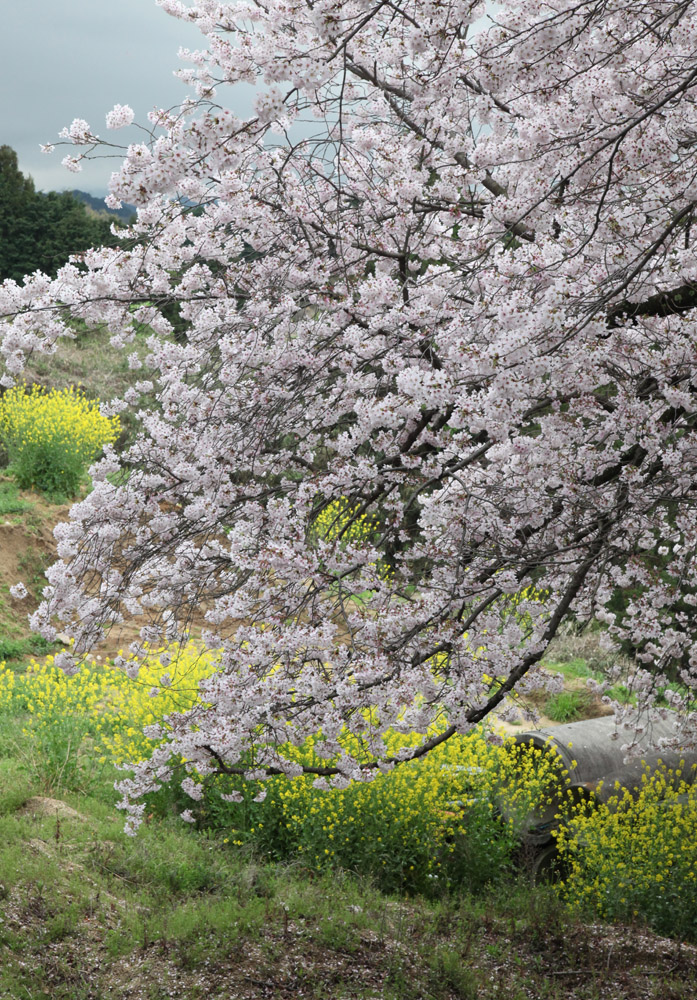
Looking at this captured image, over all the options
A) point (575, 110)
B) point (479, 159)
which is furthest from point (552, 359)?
point (479, 159)

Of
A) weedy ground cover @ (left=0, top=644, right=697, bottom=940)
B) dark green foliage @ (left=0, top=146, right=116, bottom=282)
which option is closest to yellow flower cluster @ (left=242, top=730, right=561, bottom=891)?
weedy ground cover @ (left=0, top=644, right=697, bottom=940)

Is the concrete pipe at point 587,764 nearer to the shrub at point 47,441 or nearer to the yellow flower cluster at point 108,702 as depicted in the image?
the yellow flower cluster at point 108,702

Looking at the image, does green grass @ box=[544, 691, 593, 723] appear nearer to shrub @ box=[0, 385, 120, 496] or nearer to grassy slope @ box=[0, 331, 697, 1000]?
grassy slope @ box=[0, 331, 697, 1000]

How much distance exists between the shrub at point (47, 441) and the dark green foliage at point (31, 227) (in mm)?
7905

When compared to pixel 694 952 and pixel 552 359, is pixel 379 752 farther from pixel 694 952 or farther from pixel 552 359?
pixel 694 952

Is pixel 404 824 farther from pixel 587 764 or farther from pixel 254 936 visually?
pixel 587 764

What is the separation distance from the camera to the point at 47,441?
12.1 meters

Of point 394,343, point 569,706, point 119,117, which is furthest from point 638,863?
point 119,117

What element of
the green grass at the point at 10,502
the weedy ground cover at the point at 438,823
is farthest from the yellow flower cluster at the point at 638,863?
the green grass at the point at 10,502

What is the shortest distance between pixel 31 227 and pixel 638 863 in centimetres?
1909

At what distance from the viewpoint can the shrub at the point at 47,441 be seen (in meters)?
12.2

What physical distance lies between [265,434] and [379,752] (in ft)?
5.14

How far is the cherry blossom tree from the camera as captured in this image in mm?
3029

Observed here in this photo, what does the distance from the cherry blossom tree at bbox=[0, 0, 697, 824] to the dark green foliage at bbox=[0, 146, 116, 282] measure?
640 inches
